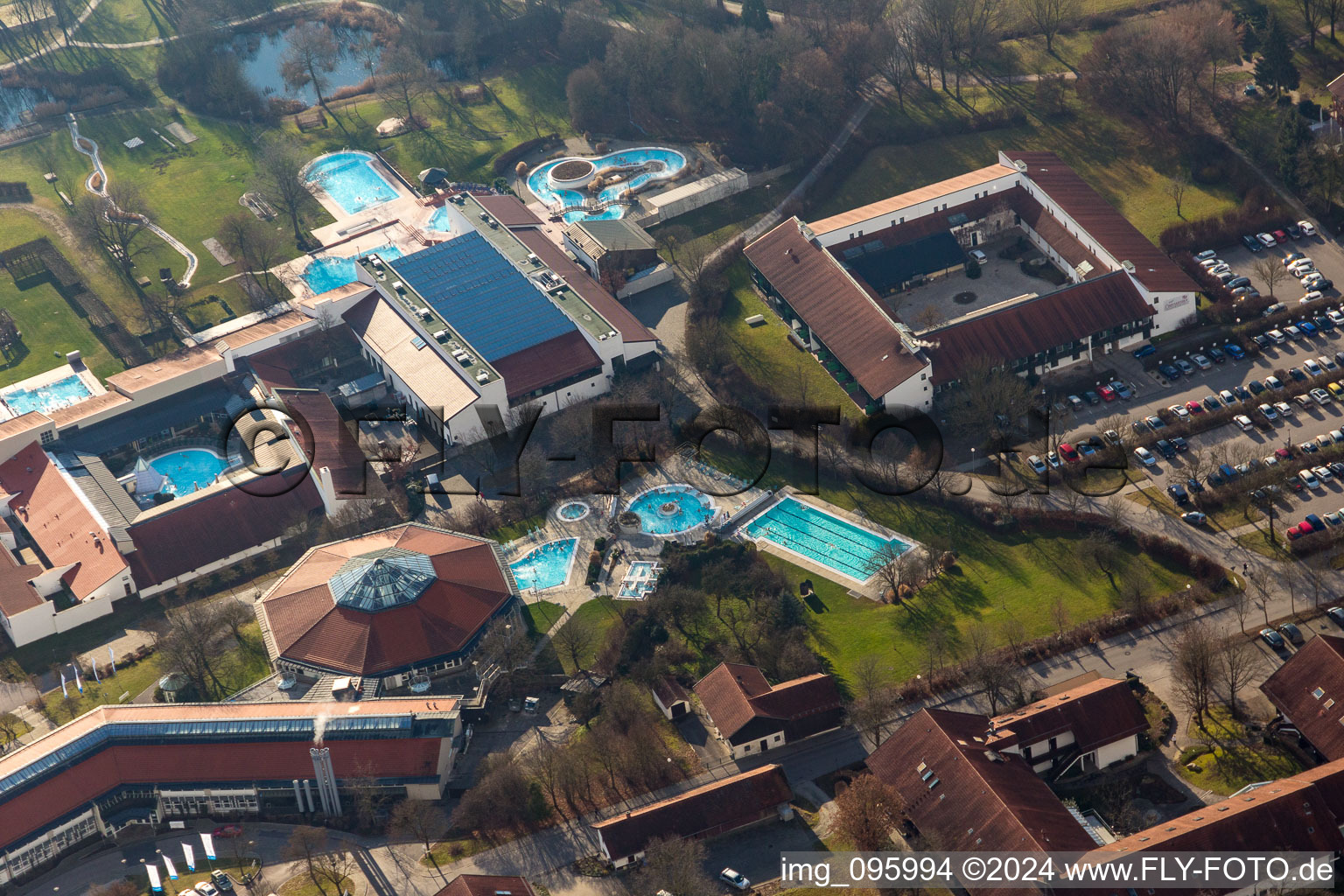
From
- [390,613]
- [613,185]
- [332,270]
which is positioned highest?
[613,185]

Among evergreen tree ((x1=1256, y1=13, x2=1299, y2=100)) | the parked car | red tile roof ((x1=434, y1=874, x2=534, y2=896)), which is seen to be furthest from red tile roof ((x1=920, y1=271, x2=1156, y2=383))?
red tile roof ((x1=434, y1=874, x2=534, y2=896))

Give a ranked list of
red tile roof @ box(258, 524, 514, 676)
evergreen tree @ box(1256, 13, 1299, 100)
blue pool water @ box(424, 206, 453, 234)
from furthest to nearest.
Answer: blue pool water @ box(424, 206, 453, 234), evergreen tree @ box(1256, 13, 1299, 100), red tile roof @ box(258, 524, 514, 676)

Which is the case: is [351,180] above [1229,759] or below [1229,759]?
below

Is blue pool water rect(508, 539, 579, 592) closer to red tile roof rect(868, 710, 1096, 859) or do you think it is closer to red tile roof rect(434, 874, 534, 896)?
red tile roof rect(434, 874, 534, 896)

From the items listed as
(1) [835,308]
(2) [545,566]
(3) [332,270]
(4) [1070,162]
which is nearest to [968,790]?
(2) [545,566]

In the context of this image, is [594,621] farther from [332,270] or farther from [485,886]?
[332,270]

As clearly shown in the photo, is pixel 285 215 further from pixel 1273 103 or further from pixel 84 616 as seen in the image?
pixel 1273 103

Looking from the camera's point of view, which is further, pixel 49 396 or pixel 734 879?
pixel 49 396
